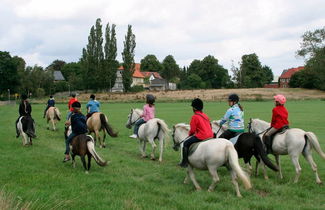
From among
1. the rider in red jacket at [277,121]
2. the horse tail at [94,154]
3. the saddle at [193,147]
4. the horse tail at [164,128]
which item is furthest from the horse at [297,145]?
the horse tail at [94,154]

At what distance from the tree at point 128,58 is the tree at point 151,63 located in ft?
241

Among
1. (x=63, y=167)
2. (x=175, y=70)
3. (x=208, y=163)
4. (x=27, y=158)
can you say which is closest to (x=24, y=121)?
(x=27, y=158)

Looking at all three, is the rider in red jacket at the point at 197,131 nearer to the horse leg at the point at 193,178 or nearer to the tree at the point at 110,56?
the horse leg at the point at 193,178

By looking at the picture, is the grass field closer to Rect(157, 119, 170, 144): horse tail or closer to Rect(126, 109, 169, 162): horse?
Rect(126, 109, 169, 162): horse

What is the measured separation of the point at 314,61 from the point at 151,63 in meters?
85.3

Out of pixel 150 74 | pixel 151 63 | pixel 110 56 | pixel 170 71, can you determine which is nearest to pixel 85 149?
pixel 110 56

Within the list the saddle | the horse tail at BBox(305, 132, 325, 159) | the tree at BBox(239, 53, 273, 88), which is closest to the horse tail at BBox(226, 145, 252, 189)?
the saddle

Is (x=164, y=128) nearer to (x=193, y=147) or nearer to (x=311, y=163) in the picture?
(x=193, y=147)

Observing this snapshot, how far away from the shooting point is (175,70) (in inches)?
5103

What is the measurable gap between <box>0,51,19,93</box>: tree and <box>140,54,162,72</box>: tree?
73.9 meters

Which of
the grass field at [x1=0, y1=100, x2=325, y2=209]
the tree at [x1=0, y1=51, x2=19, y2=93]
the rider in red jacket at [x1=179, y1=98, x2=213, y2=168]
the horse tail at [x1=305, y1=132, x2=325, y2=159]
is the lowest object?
the grass field at [x1=0, y1=100, x2=325, y2=209]

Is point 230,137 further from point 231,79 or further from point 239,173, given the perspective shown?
point 231,79

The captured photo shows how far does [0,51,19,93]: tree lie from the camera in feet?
294

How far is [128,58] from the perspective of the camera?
8062 cm
